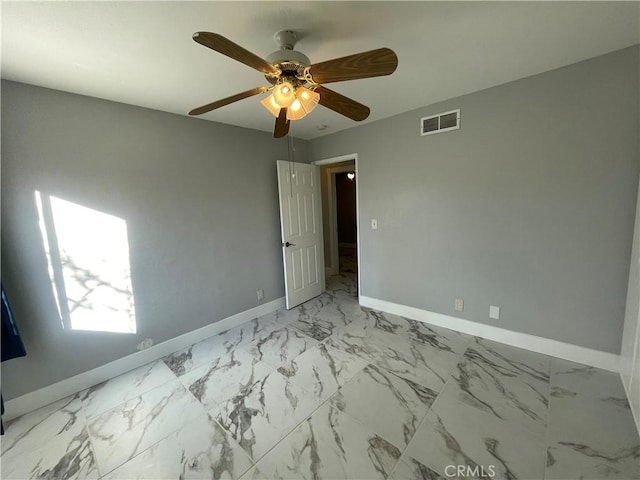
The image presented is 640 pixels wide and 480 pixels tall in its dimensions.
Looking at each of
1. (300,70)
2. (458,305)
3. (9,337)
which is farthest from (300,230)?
(9,337)

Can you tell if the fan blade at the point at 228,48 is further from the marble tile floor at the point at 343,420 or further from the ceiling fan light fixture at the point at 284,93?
the marble tile floor at the point at 343,420

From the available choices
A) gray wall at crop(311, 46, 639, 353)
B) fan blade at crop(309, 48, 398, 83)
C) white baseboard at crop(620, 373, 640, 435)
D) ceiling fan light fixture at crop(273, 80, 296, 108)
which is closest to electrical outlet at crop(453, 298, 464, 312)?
gray wall at crop(311, 46, 639, 353)

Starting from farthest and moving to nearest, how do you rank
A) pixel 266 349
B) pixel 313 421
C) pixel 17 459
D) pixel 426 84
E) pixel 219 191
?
pixel 219 191, pixel 266 349, pixel 426 84, pixel 313 421, pixel 17 459

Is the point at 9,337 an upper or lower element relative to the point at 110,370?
upper

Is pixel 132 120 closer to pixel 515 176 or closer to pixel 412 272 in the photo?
pixel 412 272

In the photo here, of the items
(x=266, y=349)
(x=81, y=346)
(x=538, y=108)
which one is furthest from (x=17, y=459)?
(x=538, y=108)

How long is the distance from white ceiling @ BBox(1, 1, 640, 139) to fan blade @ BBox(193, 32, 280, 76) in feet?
1.00

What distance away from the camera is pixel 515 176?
2.21 meters

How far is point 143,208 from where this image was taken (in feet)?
7.66

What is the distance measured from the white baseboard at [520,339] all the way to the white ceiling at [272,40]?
224 cm

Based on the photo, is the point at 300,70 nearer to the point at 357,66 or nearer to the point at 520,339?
the point at 357,66

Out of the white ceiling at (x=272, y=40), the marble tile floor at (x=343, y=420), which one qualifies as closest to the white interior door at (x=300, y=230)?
the marble tile floor at (x=343, y=420)

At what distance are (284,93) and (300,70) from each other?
143 mm

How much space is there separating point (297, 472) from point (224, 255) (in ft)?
7.06
